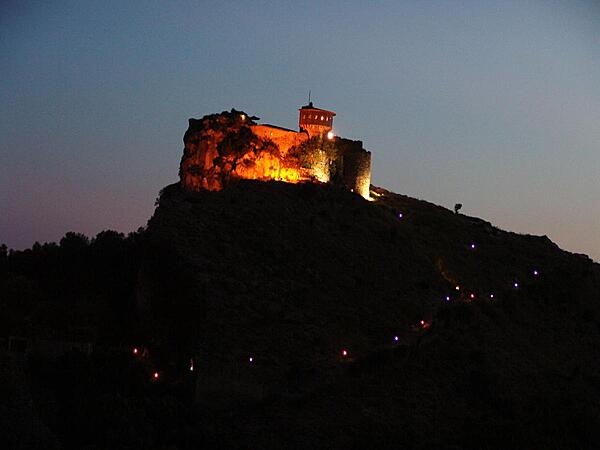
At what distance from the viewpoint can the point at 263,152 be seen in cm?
8062

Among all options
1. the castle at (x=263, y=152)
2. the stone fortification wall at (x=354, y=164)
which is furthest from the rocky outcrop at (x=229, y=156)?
the stone fortification wall at (x=354, y=164)

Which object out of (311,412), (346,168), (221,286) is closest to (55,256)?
(221,286)

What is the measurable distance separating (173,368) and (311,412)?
987cm

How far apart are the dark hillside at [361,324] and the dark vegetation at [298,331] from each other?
0.39 feet

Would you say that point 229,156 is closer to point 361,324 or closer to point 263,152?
point 263,152

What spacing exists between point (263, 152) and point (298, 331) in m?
19.4

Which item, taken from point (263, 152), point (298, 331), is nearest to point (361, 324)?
point (298, 331)

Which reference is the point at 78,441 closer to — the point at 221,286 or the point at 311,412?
the point at 311,412

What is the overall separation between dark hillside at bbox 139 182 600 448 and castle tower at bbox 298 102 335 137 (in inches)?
179

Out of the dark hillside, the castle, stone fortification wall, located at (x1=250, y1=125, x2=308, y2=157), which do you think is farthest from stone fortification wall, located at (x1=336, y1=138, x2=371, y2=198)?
stone fortification wall, located at (x1=250, y1=125, x2=308, y2=157)

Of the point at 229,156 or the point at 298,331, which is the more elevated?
the point at 229,156

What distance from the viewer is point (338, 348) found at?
63250mm

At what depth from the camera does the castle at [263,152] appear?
263 feet

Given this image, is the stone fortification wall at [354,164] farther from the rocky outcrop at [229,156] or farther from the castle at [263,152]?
the rocky outcrop at [229,156]
